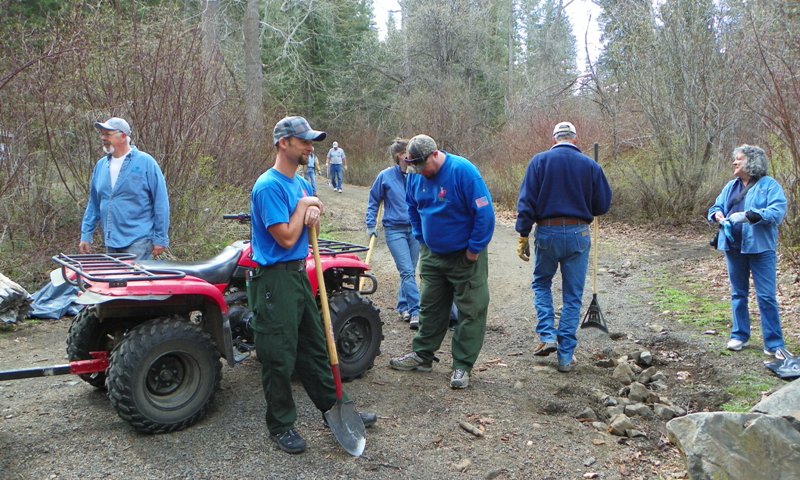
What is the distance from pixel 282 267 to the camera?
3857mm

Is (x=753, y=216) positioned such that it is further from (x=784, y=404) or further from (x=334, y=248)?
(x=334, y=248)

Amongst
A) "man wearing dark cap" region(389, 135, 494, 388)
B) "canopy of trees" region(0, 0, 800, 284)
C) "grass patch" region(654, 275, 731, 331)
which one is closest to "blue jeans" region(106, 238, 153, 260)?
"man wearing dark cap" region(389, 135, 494, 388)

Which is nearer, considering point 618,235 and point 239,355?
point 239,355

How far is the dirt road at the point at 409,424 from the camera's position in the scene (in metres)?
3.83

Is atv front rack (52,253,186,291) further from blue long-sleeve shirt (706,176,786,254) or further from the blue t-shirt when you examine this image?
blue long-sleeve shirt (706,176,786,254)

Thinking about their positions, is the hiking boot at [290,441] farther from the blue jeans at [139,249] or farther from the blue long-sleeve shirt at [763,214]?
the blue long-sleeve shirt at [763,214]

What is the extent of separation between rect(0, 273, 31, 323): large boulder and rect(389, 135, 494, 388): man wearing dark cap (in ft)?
13.0

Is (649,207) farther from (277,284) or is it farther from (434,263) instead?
(277,284)

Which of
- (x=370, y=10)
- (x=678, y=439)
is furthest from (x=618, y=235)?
(x=370, y=10)

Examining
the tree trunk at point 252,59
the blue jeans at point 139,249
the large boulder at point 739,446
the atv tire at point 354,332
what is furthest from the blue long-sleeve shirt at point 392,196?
the tree trunk at point 252,59

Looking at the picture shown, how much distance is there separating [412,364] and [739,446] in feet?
8.40

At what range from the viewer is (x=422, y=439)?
4270mm

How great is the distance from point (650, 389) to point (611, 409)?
0.78 meters

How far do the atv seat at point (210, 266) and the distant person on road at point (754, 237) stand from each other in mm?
4261
